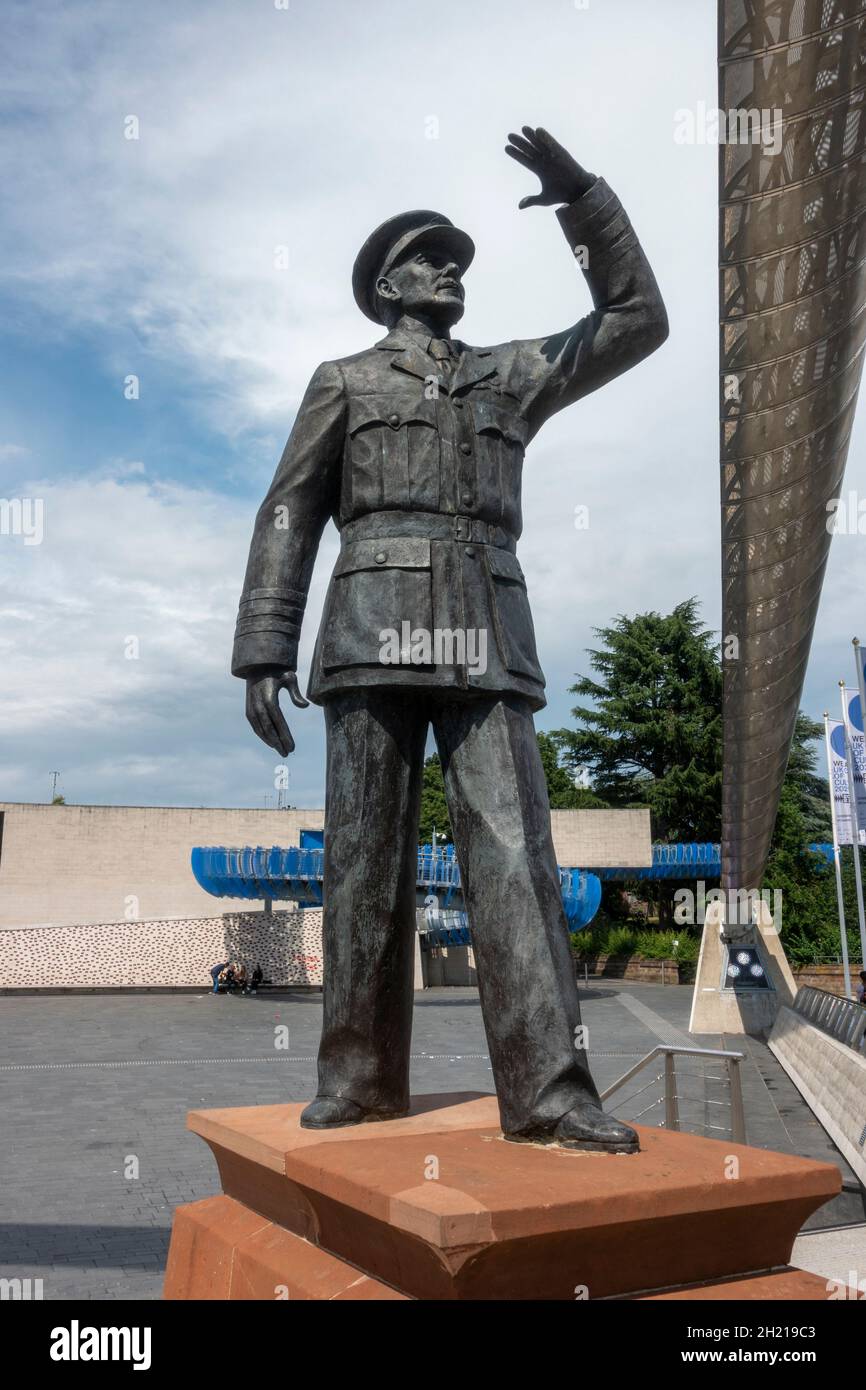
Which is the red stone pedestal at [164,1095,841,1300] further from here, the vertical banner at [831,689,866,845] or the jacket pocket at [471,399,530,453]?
the vertical banner at [831,689,866,845]

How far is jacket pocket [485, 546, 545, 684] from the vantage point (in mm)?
3168

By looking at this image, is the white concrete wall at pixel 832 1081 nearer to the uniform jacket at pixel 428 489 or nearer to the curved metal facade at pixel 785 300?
the curved metal facade at pixel 785 300

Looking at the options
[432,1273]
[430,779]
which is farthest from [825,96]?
[430,779]

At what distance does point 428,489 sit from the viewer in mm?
3277

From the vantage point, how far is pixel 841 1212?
6.82 meters

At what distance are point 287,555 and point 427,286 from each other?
1.06m

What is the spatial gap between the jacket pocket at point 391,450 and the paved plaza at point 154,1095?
12.3 feet

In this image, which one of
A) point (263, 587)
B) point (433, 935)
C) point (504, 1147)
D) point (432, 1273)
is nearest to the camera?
point (432, 1273)

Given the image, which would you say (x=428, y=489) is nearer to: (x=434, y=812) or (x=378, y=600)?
(x=378, y=600)

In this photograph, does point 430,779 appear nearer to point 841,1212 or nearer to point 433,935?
point 433,935

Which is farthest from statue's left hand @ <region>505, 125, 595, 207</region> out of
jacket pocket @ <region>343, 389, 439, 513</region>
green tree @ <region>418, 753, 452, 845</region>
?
green tree @ <region>418, 753, 452, 845</region>

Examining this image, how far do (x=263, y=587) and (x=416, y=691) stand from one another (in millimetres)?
630

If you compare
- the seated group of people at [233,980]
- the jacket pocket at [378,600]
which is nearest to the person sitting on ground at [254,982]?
the seated group of people at [233,980]

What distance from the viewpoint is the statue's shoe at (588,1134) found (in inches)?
102
